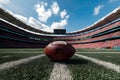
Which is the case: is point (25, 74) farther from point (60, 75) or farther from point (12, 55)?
point (12, 55)

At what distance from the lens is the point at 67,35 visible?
241ft

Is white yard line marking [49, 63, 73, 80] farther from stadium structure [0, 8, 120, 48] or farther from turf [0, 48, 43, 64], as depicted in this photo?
stadium structure [0, 8, 120, 48]

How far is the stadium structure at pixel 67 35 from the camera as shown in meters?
39.7

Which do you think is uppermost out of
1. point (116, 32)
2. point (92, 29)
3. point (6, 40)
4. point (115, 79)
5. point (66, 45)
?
point (92, 29)

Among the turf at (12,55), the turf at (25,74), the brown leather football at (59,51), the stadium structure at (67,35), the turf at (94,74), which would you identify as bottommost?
the turf at (94,74)

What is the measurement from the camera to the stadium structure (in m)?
39.7

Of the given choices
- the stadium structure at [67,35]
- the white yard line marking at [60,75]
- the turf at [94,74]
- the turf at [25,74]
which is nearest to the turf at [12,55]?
the turf at [25,74]

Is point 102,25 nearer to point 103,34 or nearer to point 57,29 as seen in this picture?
point 103,34

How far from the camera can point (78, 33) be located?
72562mm

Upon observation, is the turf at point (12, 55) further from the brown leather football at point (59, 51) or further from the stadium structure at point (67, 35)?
the stadium structure at point (67, 35)

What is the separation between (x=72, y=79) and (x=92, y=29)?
6388 cm

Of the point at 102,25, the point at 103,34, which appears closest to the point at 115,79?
the point at 103,34

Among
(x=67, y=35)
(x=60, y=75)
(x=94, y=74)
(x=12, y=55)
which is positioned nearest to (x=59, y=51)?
(x=60, y=75)

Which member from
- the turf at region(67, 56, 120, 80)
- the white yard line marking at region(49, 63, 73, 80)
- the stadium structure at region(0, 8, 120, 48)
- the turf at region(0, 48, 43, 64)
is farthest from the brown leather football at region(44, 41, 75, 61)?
the stadium structure at region(0, 8, 120, 48)
